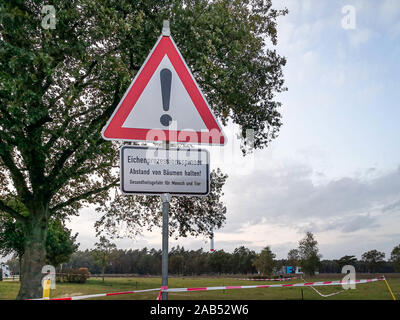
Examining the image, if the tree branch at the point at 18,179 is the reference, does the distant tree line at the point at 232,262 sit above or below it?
below

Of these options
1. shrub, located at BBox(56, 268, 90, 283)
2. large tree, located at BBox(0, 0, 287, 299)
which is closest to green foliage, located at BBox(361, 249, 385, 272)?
shrub, located at BBox(56, 268, 90, 283)

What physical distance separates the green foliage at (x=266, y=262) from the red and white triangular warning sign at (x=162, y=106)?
85.6m

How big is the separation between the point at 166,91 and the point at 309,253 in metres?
74.9

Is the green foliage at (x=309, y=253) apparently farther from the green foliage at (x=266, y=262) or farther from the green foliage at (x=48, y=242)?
the green foliage at (x=48, y=242)

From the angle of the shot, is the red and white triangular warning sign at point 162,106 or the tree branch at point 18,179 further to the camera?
the tree branch at point 18,179

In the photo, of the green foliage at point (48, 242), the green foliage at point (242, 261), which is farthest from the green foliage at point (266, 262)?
the green foliage at point (48, 242)

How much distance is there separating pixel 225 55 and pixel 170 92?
10567 mm

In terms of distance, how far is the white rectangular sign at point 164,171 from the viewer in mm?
3178

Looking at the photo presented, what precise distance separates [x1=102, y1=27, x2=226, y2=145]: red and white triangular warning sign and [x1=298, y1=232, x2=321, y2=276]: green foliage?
73.4 meters

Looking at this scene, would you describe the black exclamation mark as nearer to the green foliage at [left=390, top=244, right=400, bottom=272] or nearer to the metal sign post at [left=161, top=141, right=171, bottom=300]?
the metal sign post at [left=161, top=141, right=171, bottom=300]

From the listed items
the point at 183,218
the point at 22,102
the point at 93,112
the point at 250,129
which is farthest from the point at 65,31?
the point at 183,218

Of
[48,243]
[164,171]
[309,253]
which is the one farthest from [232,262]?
[164,171]

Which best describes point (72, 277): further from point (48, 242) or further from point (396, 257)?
point (396, 257)

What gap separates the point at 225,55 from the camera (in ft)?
44.2
